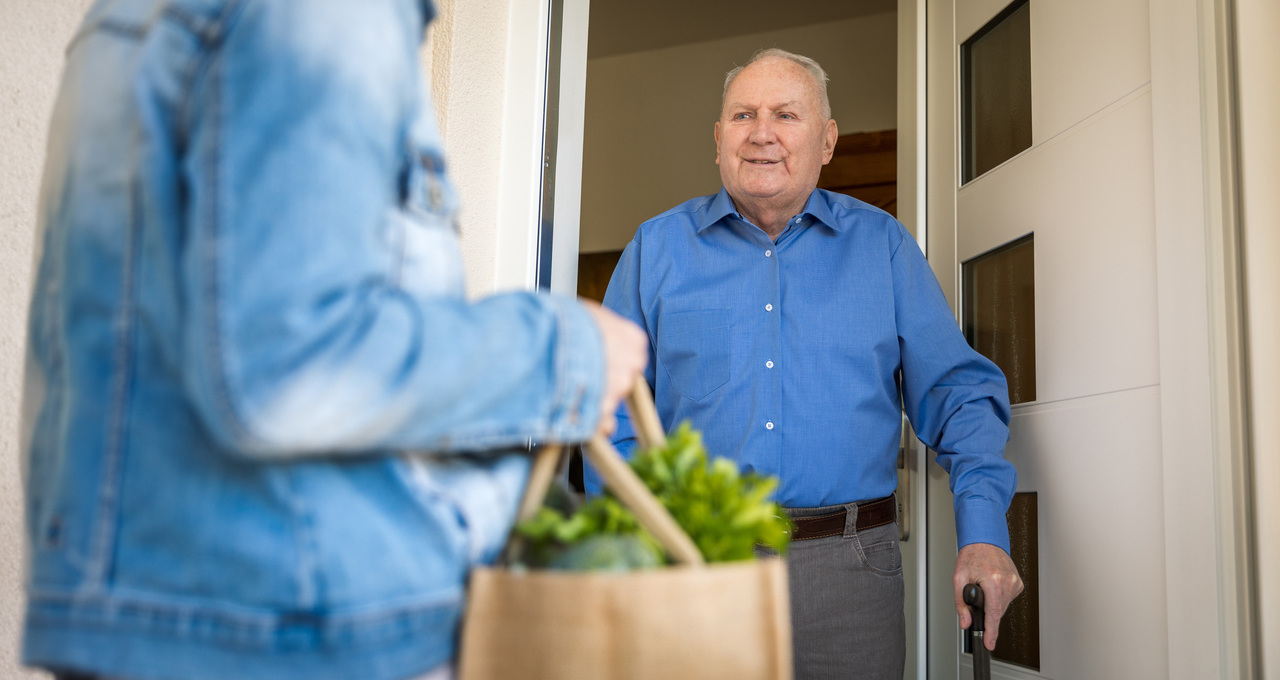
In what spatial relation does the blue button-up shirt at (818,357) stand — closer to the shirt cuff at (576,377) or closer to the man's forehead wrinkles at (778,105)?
the man's forehead wrinkles at (778,105)

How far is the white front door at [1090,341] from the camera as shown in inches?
60.7

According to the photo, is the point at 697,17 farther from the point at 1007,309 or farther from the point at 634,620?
the point at 634,620

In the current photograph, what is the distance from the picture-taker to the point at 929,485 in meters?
2.27

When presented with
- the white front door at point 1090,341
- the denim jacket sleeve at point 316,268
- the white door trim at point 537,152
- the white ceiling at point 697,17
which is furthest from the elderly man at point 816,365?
the white ceiling at point 697,17

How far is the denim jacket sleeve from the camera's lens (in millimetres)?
545

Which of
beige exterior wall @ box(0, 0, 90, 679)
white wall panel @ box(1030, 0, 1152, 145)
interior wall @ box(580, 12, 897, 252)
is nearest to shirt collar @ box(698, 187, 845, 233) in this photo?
white wall panel @ box(1030, 0, 1152, 145)

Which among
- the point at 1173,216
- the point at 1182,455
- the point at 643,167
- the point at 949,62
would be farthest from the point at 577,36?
the point at 643,167

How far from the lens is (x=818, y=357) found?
1939mm

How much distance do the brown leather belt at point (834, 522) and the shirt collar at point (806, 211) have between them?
614mm

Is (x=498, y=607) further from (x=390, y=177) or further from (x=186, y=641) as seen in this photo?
(x=390, y=177)

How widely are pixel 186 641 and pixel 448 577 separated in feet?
0.53

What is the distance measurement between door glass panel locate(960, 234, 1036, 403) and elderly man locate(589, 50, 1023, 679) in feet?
0.31

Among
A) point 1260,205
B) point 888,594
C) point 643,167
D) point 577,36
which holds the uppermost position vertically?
point 643,167

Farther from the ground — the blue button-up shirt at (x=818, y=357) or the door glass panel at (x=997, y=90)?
the door glass panel at (x=997, y=90)
